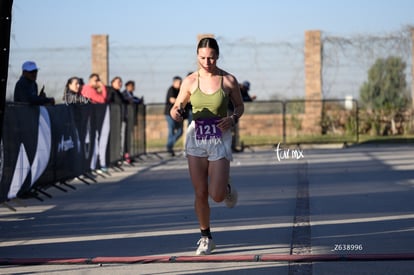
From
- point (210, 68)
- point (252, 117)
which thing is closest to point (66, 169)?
point (210, 68)

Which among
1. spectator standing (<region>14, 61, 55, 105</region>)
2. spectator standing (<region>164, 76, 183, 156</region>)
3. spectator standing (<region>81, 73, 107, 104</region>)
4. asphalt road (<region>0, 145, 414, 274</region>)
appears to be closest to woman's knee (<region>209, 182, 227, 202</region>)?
asphalt road (<region>0, 145, 414, 274</region>)

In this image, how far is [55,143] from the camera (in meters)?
14.4

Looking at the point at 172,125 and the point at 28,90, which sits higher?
→ the point at 28,90

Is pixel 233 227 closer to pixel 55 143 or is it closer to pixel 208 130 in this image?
pixel 208 130

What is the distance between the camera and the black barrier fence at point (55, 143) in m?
12.2

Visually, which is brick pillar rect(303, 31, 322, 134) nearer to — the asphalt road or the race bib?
the asphalt road

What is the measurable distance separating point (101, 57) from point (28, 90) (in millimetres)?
15581

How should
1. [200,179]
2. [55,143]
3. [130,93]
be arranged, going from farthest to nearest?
[130,93], [55,143], [200,179]

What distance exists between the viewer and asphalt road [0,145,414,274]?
827 centimetres

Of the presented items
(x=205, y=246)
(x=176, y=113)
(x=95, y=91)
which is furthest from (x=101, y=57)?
(x=205, y=246)

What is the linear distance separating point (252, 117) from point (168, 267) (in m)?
20.3

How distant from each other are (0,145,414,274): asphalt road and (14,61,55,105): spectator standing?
1.40 m

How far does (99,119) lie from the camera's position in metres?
17.8

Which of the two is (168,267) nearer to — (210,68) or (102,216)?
(210,68)
